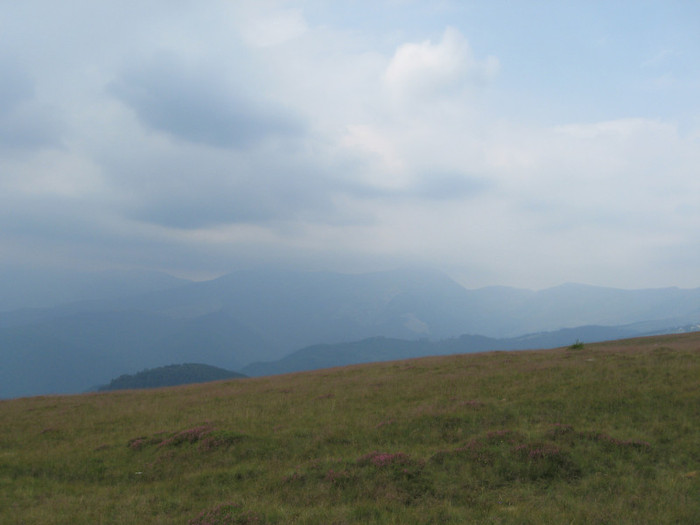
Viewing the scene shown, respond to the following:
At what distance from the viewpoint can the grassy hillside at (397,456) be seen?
36.9 ft

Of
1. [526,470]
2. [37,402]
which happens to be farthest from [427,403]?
[37,402]

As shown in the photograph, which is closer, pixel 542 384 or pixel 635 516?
pixel 635 516

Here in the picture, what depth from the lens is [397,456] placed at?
14.0 m

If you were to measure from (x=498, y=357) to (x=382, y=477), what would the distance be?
25.7 meters

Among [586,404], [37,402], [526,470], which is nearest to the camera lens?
[526,470]

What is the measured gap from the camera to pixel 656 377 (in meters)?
20.9

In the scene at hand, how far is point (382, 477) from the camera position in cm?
1294

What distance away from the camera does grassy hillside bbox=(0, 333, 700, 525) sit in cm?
1125

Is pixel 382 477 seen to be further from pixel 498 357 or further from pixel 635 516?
pixel 498 357

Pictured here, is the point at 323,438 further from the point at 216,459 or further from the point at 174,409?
the point at 174,409

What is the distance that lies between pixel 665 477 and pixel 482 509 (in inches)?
234

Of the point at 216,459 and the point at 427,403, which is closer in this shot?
the point at 216,459

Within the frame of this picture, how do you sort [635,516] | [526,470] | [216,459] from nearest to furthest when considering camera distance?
[635,516] < [526,470] < [216,459]

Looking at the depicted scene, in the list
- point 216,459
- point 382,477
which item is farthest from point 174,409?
point 382,477
